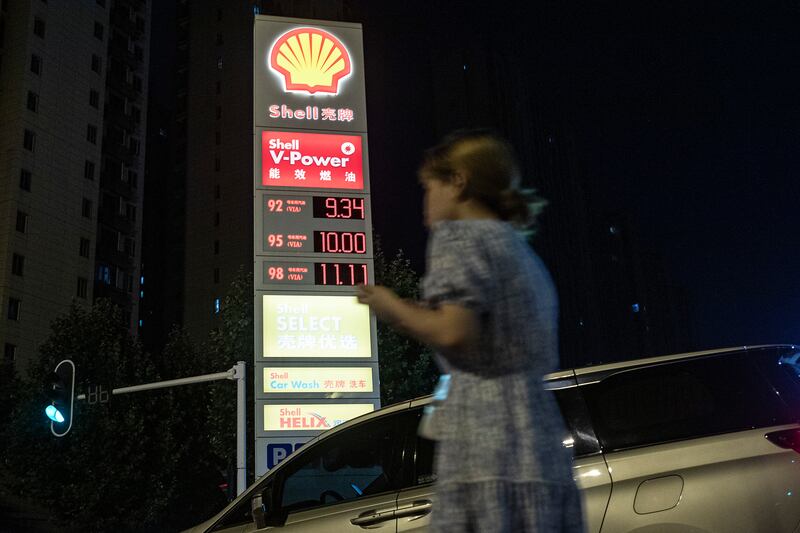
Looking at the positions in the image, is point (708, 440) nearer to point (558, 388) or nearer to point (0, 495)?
point (558, 388)

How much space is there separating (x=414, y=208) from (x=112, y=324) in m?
29.9

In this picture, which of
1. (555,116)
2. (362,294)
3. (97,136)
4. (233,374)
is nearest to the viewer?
(362,294)

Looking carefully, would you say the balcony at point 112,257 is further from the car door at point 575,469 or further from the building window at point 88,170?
the car door at point 575,469

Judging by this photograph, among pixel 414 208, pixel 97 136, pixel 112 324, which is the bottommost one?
pixel 112 324

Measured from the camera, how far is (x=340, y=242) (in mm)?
16609

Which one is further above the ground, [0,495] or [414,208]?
[414,208]

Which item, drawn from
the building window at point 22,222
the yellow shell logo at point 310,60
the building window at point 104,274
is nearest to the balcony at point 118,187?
the building window at point 104,274

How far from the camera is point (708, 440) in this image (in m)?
4.58

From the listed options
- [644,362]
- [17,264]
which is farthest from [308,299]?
[17,264]

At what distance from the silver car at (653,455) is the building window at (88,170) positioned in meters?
55.0

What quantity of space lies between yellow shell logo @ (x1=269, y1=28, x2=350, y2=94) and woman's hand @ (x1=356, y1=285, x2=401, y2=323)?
57.0 ft

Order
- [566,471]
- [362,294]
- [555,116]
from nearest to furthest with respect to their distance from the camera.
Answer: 1. [566,471]
2. [362,294]
3. [555,116]

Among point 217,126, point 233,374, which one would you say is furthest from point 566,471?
point 217,126

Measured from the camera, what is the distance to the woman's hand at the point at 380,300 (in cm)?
228
